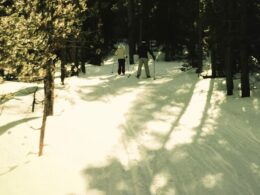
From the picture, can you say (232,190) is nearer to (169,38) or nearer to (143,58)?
(143,58)

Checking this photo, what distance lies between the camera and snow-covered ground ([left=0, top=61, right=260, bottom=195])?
7391 mm

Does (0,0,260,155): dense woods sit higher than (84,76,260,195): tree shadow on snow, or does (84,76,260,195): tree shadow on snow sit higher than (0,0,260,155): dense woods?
(0,0,260,155): dense woods

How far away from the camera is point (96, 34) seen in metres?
13.6

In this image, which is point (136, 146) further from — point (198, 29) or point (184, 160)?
point (198, 29)

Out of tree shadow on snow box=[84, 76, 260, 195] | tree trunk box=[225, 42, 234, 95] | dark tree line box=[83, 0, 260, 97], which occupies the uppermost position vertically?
dark tree line box=[83, 0, 260, 97]

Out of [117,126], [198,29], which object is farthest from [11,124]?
[198,29]

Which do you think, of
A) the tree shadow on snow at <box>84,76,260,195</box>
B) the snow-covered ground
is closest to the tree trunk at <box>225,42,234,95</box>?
the snow-covered ground

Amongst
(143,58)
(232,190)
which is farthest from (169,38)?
(232,190)

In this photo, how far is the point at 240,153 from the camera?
353 inches

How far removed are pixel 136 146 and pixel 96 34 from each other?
5.40 meters

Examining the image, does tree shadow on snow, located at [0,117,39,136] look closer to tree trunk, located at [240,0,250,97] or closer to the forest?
the forest

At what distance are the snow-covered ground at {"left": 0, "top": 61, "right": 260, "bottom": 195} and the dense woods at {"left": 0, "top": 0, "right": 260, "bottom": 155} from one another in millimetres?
967

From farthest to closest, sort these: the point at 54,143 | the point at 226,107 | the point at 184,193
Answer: the point at 226,107 → the point at 54,143 → the point at 184,193

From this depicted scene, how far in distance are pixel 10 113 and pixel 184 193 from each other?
9.28 m
